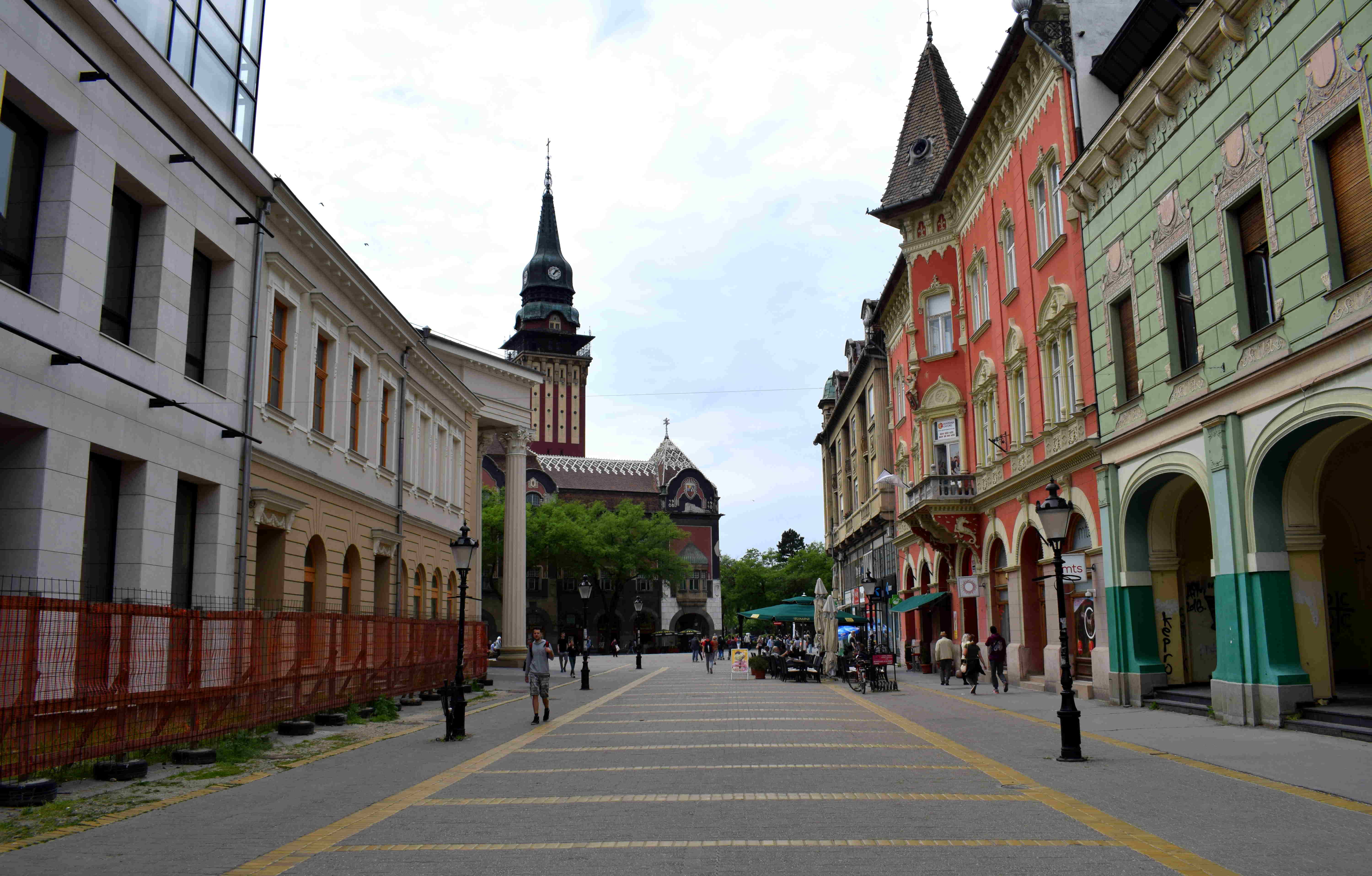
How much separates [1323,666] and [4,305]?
57.1ft

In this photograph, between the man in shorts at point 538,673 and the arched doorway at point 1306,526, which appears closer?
the arched doorway at point 1306,526

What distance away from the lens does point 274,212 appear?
64.6ft

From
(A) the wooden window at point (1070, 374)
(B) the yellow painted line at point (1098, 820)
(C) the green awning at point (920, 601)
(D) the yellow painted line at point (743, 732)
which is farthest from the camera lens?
(C) the green awning at point (920, 601)

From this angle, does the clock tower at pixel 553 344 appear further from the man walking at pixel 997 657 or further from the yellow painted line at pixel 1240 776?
the yellow painted line at pixel 1240 776

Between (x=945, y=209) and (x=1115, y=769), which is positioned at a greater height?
(x=945, y=209)

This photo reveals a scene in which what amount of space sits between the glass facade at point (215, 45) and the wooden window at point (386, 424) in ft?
30.3

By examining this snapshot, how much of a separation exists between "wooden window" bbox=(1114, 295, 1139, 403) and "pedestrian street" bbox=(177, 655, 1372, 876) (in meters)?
7.96

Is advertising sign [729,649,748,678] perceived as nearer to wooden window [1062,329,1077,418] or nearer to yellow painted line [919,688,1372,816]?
wooden window [1062,329,1077,418]

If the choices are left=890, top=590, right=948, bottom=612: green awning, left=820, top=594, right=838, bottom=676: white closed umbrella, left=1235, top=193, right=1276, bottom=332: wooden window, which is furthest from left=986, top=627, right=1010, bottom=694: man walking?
left=1235, top=193, right=1276, bottom=332: wooden window

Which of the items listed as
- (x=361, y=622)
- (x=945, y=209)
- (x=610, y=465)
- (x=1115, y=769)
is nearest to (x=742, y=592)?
(x=610, y=465)

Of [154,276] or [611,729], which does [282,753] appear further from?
[154,276]

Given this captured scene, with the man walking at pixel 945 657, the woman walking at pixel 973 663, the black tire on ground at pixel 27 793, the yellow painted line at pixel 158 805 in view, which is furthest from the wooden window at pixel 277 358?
the man walking at pixel 945 657

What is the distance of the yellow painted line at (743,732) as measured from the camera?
15.9m

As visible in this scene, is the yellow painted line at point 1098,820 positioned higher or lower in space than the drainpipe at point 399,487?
lower
